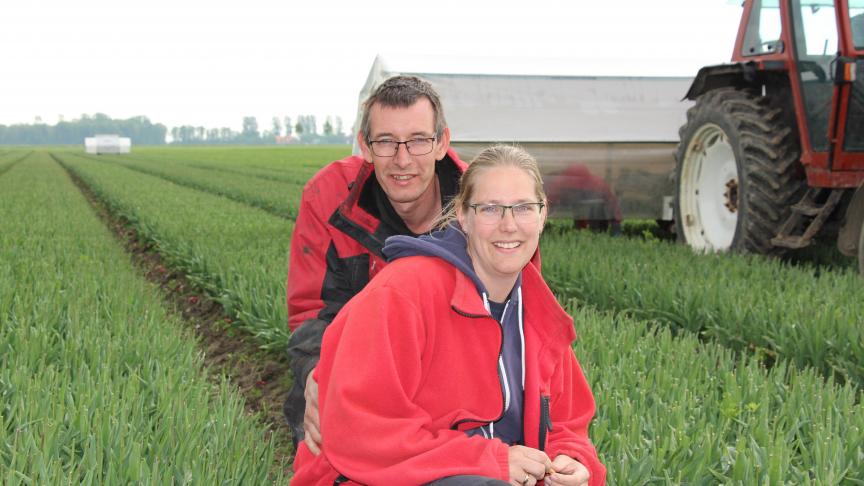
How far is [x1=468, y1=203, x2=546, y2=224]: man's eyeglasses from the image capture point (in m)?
2.13

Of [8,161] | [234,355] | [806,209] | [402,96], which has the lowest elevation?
[8,161]

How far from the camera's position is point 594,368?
11.6 ft

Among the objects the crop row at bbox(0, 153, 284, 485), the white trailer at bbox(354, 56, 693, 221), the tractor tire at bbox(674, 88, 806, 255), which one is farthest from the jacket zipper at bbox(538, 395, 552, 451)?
the white trailer at bbox(354, 56, 693, 221)

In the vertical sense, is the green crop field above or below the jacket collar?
below

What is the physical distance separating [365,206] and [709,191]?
5043 millimetres

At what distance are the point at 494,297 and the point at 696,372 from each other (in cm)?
162

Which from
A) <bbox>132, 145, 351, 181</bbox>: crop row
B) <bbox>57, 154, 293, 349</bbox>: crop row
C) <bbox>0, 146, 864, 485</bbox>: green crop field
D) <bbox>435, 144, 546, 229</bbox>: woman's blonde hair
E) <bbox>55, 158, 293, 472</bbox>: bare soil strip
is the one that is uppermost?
<bbox>435, 144, 546, 229</bbox>: woman's blonde hair

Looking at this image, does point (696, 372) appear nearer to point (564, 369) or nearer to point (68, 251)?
point (564, 369)

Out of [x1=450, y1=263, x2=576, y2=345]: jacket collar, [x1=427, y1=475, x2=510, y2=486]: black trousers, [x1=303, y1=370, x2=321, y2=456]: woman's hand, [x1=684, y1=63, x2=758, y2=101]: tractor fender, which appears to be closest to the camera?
[x1=427, y1=475, x2=510, y2=486]: black trousers

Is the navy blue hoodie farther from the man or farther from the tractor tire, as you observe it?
the tractor tire

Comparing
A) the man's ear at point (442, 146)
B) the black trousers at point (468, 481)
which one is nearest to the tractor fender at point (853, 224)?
the man's ear at point (442, 146)

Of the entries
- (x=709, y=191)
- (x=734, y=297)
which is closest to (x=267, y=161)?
(x=709, y=191)

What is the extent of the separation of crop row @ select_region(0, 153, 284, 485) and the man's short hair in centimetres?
109

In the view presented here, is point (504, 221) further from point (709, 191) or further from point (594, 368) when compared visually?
point (709, 191)
